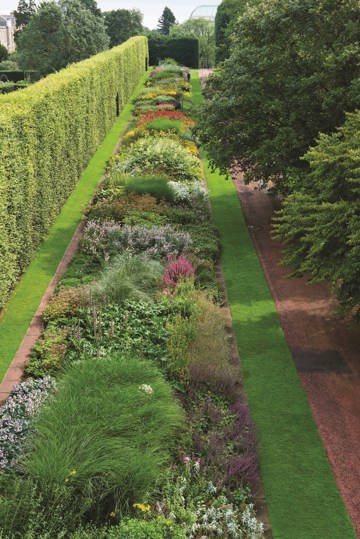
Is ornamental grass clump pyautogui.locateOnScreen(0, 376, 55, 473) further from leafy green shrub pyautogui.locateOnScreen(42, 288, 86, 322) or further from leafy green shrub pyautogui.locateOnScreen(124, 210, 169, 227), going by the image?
leafy green shrub pyautogui.locateOnScreen(124, 210, 169, 227)

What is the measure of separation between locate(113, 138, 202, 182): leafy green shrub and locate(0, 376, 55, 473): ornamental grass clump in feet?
39.0

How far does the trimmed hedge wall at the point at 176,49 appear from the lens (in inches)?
2670

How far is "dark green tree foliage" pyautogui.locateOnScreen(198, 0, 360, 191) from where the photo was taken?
14.7 meters

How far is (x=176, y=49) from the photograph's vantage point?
68500mm

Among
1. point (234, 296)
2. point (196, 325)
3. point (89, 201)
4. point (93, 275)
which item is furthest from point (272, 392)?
point (89, 201)

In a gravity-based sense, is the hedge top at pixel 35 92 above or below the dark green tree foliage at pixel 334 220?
above

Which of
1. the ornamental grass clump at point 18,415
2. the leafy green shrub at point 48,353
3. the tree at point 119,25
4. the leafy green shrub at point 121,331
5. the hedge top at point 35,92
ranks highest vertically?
the tree at point 119,25

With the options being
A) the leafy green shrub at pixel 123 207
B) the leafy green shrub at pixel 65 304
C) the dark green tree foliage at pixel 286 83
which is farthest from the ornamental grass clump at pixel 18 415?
the dark green tree foliage at pixel 286 83

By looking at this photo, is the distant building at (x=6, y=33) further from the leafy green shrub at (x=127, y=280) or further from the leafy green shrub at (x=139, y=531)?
the leafy green shrub at (x=139, y=531)

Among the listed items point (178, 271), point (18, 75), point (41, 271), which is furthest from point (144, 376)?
point (18, 75)

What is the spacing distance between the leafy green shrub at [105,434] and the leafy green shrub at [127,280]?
2782 mm

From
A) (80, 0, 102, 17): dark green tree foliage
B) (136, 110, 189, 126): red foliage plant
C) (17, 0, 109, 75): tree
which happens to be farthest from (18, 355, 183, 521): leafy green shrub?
(80, 0, 102, 17): dark green tree foliage

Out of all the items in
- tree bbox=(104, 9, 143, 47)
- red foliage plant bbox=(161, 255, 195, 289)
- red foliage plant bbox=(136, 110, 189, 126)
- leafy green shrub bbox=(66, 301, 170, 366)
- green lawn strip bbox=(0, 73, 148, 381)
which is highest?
tree bbox=(104, 9, 143, 47)

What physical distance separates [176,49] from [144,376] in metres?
65.4
